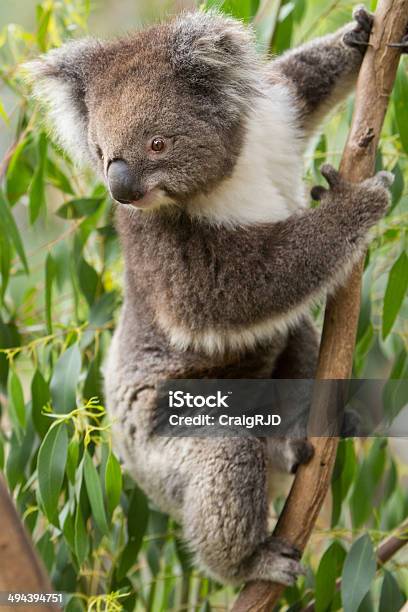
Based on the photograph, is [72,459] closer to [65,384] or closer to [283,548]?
[65,384]

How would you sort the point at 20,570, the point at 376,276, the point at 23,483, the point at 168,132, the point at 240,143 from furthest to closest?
the point at 376,276, the point at 23,483, the point at 240,143, the point at 168,132, the point at 20,570

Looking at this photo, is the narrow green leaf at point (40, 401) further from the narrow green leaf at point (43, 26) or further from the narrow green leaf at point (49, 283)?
the narrow green leaf at point (43, 26)

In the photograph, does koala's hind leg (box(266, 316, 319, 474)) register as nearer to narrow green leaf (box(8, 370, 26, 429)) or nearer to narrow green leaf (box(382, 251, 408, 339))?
narrow green leaf (box(382, 251, 408, 339))

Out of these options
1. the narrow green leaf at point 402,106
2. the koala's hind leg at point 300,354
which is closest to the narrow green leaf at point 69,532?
the koala's hind leg at point 300,354

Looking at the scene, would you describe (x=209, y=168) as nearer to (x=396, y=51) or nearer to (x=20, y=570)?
(x=396, y=51)

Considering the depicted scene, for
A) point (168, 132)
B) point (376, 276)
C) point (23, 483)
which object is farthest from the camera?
point (376, 276)

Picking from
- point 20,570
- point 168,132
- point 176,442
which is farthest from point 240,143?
point 20,570

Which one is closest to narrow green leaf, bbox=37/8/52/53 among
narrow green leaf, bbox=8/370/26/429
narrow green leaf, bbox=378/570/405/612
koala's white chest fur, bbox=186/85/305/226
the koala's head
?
the koala's head

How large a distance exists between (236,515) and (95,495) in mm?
421

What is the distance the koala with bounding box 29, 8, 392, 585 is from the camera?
6.88 feet

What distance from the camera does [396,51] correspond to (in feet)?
6.97

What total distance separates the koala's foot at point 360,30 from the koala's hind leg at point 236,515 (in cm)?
117

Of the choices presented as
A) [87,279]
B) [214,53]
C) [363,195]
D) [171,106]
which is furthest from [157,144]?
[87,279]

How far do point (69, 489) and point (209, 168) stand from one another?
102cm
